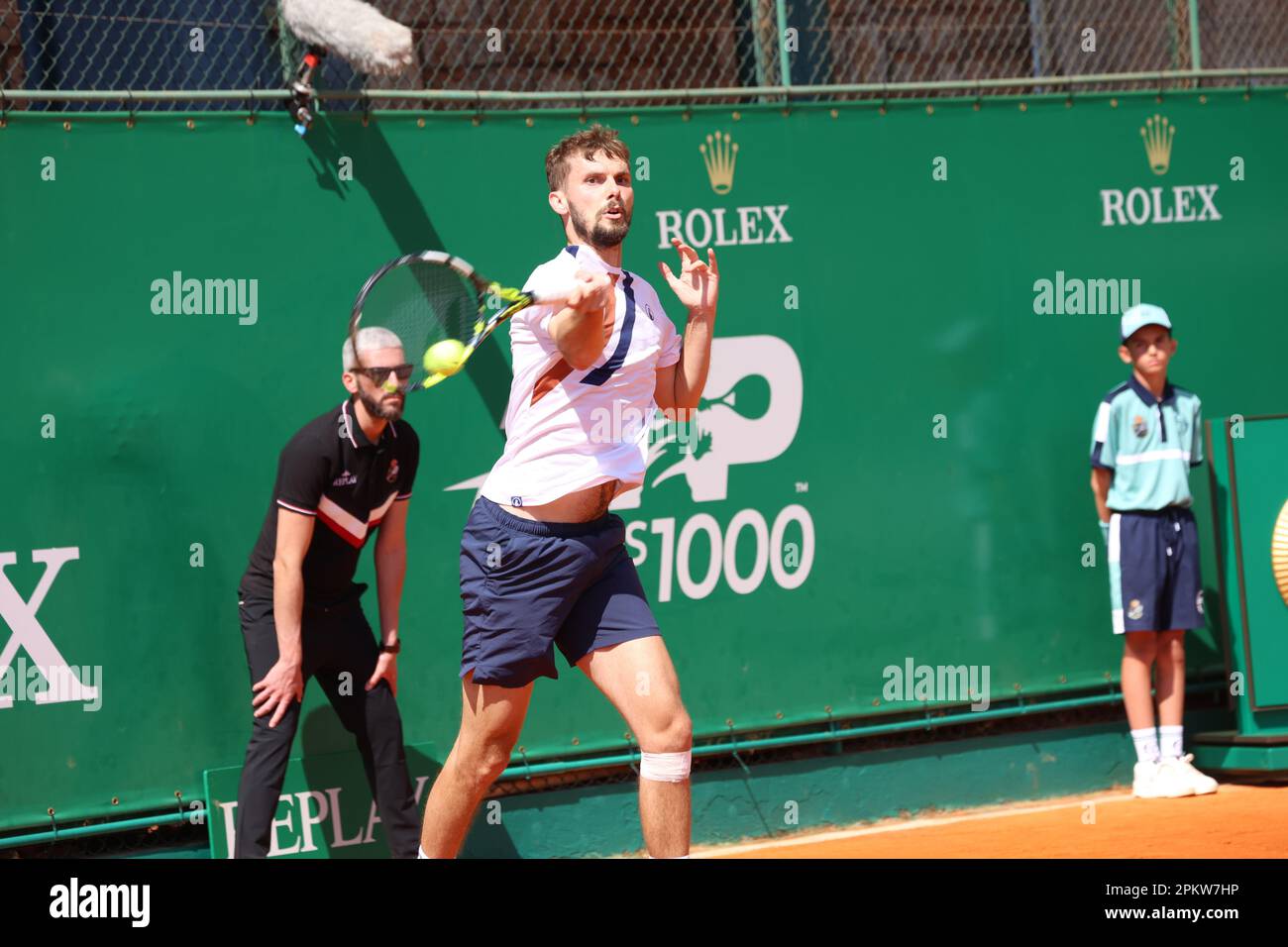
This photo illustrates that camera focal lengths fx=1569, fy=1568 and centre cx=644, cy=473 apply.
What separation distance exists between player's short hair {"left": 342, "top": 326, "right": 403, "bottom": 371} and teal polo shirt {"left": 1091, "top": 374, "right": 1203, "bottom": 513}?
133 inches

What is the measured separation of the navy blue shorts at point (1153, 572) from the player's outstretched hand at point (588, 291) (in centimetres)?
357

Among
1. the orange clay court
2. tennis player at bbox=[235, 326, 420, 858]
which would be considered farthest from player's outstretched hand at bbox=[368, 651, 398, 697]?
the orange clay court

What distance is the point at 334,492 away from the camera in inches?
205

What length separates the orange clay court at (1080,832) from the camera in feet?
19.3

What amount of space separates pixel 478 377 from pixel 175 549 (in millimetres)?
1334

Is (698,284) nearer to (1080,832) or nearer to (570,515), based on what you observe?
(570,515)

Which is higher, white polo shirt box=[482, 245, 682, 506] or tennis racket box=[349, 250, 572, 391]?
tennis racket box=[349, 250, 572, 391]

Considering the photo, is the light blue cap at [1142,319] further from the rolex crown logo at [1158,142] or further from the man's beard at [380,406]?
the man's beard at [380,406]

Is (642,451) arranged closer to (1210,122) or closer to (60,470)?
(60,470)

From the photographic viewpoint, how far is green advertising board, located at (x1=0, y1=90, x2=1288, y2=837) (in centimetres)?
570

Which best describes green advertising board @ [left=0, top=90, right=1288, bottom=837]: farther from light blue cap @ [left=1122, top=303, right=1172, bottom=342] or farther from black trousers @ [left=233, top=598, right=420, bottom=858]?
black trousers @ [left=233, top=598, right=420, bottom=858]

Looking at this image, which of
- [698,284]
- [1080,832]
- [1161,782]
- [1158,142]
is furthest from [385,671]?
[1158,142]

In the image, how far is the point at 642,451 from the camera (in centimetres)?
437

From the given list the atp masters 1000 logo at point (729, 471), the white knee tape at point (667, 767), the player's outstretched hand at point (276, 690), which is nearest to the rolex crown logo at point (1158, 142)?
the atp masters 1000 logo at point (729, 471)
